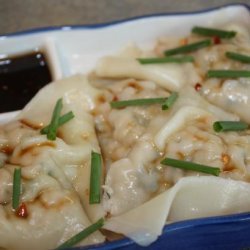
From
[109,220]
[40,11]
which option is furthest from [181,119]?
[40,11]

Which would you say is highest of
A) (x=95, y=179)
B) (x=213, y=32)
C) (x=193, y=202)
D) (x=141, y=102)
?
(x=213, y=32)

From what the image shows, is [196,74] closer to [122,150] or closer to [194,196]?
[122,150]

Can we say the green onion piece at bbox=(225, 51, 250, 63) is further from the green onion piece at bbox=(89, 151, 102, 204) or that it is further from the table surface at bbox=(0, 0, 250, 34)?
the table surface at bbox=(0, 0, 250, 34)

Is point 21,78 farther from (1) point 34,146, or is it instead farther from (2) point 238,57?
(2) point 238,57

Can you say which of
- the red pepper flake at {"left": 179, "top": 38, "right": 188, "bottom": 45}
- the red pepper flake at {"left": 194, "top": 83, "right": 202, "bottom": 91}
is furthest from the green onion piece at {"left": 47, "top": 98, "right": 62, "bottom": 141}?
the red pepper flake at {"left": 179, "top": 38, "right": 188, "bottom": 45}

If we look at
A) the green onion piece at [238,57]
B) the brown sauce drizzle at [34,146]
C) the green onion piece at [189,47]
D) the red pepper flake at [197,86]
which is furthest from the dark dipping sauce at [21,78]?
the green onion piece at [238,57]

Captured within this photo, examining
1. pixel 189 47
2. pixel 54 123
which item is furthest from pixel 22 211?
pixel 189 47

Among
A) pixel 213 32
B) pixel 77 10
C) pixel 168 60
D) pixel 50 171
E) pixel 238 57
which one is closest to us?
pixel 50 171
